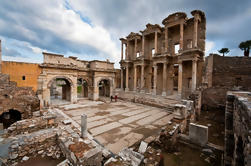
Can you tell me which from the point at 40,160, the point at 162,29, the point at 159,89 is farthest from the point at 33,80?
the point at 162,29

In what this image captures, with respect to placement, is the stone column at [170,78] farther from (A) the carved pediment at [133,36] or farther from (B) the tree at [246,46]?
(B) the tree at [246,46]

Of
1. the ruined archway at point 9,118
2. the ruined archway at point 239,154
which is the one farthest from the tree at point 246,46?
the ruined archway at point 9,118

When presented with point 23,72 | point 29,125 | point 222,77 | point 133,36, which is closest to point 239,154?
point 29,125

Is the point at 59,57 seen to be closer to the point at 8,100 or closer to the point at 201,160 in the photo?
the point at 8,100

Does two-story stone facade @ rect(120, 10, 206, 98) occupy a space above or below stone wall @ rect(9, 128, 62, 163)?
above

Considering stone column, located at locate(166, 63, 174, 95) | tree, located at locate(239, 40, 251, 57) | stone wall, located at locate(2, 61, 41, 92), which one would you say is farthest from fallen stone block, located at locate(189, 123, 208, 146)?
tree, located at locate(239, 40, 251, 57)

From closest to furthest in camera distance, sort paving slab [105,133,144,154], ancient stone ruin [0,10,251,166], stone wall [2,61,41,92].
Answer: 1. ancient stone ruin [0,10,251,166]
2. paving slab [105,133,144,154]
3. stone wall [2,61,41,92]

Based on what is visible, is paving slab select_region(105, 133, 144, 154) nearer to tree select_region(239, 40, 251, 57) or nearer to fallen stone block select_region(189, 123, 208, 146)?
fallen stone block select_region(189, 123, 208, 146)

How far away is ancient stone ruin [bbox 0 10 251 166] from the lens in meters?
4.28

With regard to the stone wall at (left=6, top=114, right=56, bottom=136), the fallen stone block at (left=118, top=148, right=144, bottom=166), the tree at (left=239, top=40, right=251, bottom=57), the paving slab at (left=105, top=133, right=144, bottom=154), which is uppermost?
the tree at (left=239, top=40, right=251, bottom=57)

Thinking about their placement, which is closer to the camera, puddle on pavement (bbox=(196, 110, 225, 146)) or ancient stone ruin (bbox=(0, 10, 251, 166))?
ancient stone ruin (bbox=(0, 10, 251, 166))

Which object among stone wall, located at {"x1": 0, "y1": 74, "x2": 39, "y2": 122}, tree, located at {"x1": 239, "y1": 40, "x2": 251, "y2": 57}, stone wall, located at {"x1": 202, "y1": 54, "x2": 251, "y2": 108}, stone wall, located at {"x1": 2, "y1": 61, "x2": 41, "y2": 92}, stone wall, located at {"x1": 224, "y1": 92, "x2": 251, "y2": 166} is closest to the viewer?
stone wall, located at {"x1": 224, "y1": 92, "x2": 251, "y2": 166}

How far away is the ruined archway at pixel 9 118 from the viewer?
376 inches

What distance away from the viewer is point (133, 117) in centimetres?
931
